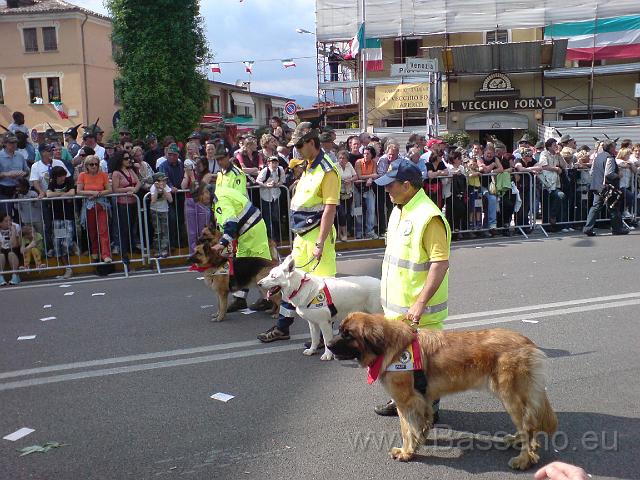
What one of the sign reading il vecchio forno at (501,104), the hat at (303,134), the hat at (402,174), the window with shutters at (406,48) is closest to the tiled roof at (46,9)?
the window with shutters at (406,48)

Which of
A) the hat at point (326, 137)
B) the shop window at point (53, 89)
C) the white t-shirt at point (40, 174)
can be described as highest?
the shop window at point (53, 89)

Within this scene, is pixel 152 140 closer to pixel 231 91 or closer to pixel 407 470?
pixel 407 470

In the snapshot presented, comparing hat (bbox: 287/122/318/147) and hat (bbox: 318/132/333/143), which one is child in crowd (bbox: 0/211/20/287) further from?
hat (bbox: 287/122/318/147)

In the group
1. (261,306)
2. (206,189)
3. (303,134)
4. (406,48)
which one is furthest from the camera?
(406,48)

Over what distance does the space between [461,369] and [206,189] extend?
6.51 meters

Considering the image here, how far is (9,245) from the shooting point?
391 inches

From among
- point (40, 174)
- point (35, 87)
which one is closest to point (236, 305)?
point (40, 174)

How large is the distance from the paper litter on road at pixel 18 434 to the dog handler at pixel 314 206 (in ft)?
8.71

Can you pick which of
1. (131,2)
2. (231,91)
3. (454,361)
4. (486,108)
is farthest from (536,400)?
(231,91)

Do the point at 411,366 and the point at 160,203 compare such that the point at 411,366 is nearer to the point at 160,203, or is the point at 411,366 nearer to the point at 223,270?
the point at 223,270

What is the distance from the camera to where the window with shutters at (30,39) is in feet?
141

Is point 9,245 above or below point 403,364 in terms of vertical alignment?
above

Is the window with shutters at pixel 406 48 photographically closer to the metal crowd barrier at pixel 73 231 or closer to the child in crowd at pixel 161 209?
the child in crowd at pixel 161 209

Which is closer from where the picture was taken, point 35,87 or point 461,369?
point 461,369
